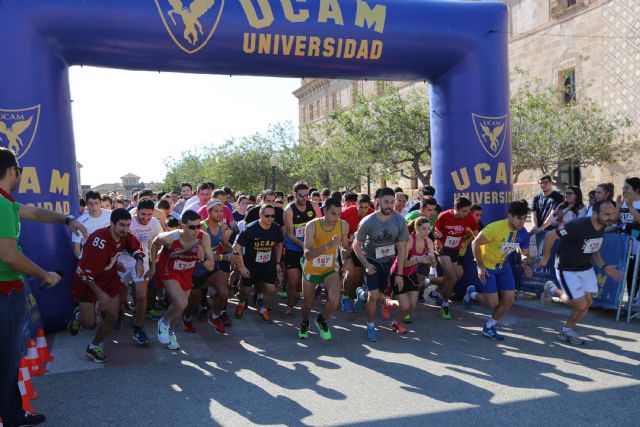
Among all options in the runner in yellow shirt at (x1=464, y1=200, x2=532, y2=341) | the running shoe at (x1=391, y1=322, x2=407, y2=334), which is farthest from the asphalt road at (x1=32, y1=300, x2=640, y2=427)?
the runner in yellow shirt at (x1=464, y1=200, x2=532, y2=341)

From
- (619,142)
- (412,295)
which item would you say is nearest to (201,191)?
(412,295)

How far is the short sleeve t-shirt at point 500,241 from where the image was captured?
6.50 m

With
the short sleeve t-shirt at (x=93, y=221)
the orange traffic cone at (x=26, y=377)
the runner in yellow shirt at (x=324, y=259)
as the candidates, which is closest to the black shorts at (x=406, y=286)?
the runner in yellow shirt at (x=324, y=259)

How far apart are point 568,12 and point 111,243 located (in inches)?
1002

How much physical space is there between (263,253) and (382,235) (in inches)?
72.7

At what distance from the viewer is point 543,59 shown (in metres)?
26.5

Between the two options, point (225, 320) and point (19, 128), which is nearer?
point (19, 128)

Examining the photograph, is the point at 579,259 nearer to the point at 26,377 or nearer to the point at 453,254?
the point at 453,254

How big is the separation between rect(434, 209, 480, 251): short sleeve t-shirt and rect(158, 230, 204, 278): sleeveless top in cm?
357

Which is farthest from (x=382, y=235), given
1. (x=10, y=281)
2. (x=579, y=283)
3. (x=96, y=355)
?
(x=10, y=281)

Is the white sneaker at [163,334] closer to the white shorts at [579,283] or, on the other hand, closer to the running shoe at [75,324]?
the running shoe at [75,324]

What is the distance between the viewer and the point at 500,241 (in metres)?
6.50

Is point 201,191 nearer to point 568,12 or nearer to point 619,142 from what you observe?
point 619,142

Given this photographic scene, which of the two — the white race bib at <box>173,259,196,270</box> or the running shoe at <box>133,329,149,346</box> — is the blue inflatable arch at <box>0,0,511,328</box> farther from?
the white race bib at <box>173,259,196,270</box>
